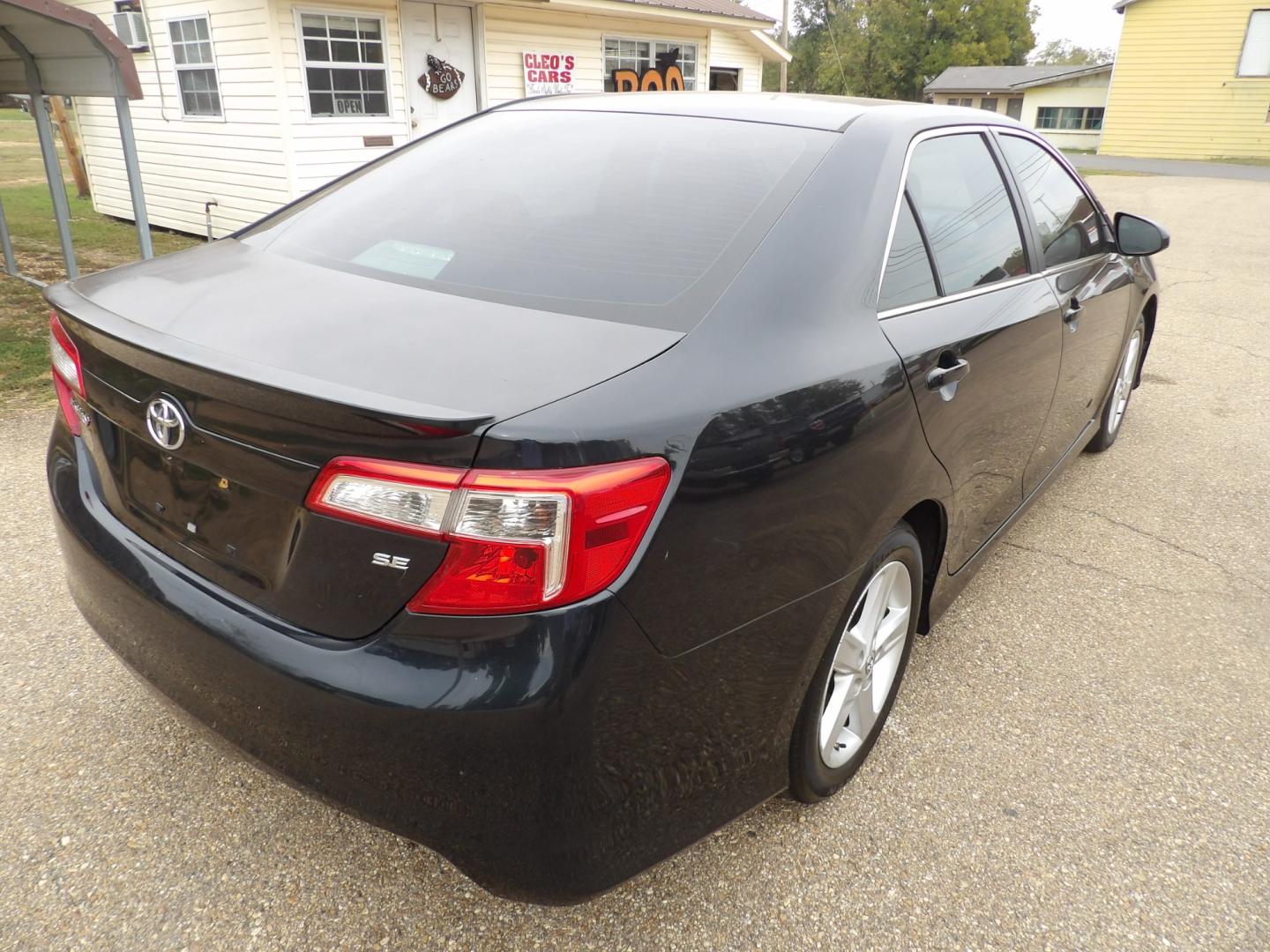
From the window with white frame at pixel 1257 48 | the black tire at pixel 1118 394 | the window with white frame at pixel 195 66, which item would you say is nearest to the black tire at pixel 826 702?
the black tire at pixel 1118 394

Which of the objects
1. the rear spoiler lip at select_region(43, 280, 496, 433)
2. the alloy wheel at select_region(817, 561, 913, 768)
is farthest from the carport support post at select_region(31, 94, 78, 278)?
the alloy wheel at select_region(817, 561, 913, 768)

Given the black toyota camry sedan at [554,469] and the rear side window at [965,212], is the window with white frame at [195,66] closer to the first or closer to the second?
the black toyota camry sedan at [554,469]

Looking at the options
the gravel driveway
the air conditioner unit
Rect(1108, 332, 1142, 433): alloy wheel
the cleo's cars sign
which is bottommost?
the gravel driveway

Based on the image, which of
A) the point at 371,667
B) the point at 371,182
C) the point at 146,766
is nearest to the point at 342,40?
the point at 371,182

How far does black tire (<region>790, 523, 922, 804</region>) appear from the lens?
195 centimetres

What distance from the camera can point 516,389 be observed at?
144 centimetres

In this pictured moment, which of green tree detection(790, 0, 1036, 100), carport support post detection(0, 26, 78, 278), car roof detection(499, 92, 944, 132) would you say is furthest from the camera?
green tree detection(790, 0, 1036, 100)

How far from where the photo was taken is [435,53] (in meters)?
11.5

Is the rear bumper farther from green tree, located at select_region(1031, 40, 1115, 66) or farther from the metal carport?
green tree, located at select_region(1031, 40, 1115, 66)

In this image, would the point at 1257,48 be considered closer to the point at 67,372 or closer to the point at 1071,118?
the point at 1071,118

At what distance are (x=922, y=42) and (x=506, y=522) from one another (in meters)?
62.0

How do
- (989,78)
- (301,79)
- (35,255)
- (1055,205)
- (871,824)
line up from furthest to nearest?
1. (989,78)
2. (301,79)
3. (35,255)
4. (1055,205)
5. (871,824)

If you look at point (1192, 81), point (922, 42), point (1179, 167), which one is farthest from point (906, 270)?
point (922, 42)

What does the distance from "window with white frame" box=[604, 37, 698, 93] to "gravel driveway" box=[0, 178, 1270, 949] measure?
41.0ft
